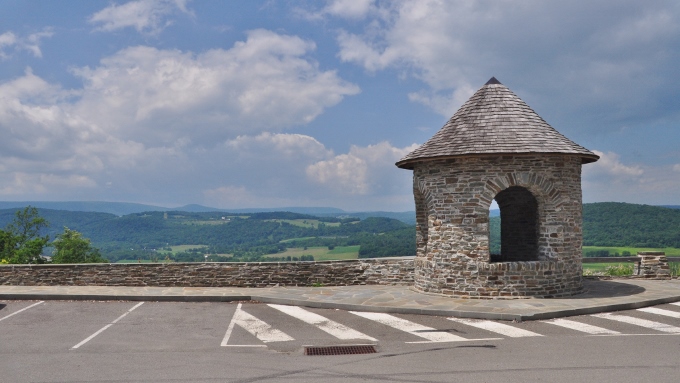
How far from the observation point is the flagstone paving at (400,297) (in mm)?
13086

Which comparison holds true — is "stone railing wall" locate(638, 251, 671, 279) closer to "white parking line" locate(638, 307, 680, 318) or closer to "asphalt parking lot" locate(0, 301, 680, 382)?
"asphalt parking lot" locate(0, 301, 680, 382)

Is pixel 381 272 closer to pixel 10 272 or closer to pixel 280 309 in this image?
pixel 280 309

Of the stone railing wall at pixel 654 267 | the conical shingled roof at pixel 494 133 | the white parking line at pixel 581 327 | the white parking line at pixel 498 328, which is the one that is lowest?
the white parking line at pixel 498 328

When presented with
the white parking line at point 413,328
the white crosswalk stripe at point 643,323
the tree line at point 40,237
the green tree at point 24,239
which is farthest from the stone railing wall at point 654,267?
the tree line at point 40,237

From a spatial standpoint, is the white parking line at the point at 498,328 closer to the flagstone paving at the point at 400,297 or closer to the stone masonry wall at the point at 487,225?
the flagstone paving at the point at 400,297

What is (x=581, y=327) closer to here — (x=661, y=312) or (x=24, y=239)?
(x=661, y=312)

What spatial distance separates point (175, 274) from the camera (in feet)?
56.6

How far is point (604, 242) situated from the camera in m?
39.5

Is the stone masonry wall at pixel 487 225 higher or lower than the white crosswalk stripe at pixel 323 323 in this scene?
higher

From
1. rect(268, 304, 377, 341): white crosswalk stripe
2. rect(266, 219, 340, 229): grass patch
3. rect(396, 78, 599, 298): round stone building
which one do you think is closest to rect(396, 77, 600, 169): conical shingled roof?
rect(396, 78, 599, 298): round stone building

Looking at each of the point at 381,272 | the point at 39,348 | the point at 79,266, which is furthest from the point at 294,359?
the point at 79,266

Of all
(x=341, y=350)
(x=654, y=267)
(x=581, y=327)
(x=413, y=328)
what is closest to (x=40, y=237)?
(x=413, y=328)

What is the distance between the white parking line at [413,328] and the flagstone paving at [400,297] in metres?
0.53

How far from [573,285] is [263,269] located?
8.74 metres
